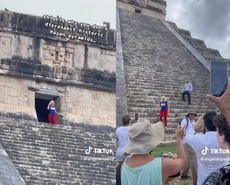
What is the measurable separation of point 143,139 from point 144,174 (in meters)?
0.18

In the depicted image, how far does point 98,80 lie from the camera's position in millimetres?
4543

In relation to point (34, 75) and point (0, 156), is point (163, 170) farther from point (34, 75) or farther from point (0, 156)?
point (34, 75)

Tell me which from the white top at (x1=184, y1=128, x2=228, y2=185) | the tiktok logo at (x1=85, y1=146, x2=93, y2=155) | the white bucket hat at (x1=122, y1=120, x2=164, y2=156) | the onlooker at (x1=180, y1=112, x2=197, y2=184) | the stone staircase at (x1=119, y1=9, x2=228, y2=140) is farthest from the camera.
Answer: the stone staircase at (x1=119, y1=9, x2=228, y2=140)

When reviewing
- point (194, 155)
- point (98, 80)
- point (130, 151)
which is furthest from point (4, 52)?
point (130, 151)

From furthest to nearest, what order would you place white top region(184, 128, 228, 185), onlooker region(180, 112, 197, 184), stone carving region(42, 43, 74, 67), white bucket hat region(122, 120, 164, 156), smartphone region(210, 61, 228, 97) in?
stone carving region(42, 43, 74, 67) < onlooker region(180, 112, 197, 184) < smartphone region(210, 61, 228, 97) < white top region(184, 128, 228, 185) < white bucket hat region(122, 120, 164, 156)

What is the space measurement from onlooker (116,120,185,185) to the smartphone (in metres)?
0.99

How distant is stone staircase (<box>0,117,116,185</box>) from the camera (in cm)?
352

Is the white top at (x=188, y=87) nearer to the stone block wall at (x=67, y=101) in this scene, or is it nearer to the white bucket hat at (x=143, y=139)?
the stone block wall at (x=67, y=101)

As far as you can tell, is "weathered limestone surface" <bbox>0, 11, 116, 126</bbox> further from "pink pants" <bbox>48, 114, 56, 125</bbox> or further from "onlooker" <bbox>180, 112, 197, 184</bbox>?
"onlooker" <bbox>180, 112, 197, 184</bbox>

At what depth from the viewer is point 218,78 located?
2.85 meters

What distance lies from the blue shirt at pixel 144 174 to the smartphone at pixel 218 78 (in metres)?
1.16

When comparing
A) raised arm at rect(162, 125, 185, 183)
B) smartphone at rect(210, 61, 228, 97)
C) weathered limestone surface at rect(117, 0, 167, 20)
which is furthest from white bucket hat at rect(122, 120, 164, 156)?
weathered limestone surface at rect(117, 0, 167, 20)

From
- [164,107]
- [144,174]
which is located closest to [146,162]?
[144,174]

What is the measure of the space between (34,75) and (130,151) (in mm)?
2556
